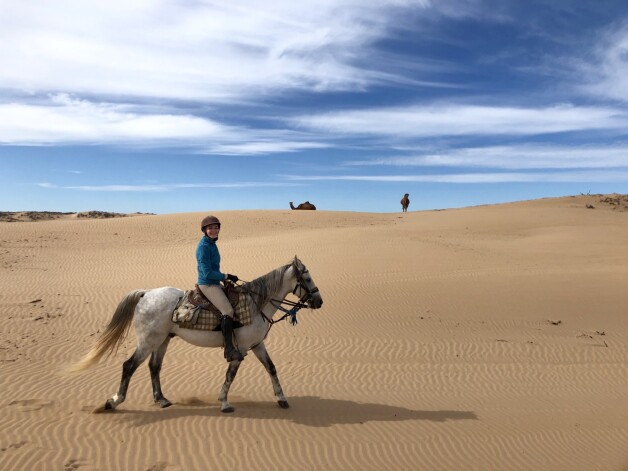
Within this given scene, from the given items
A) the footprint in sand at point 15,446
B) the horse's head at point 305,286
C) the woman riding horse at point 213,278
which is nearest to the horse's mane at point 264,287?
the horse's head at point 305,286

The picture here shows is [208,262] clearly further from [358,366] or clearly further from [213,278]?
[358,366]

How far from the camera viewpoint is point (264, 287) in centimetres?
838

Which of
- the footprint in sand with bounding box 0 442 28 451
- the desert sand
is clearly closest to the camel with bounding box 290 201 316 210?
the desert sand

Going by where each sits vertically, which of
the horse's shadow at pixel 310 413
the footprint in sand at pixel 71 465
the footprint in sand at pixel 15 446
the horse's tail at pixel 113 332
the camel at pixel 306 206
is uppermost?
the camel at pixel 306 206

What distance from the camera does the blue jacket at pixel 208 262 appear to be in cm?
781

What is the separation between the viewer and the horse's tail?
823cm

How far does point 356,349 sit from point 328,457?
627 centimetres

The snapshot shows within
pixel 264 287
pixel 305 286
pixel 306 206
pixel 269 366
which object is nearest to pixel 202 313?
pixel 264 287

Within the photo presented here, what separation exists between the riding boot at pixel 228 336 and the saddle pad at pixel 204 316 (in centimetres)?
12

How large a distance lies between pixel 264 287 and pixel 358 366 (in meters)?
4.60

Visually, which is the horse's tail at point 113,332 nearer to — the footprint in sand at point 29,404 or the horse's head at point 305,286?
the footprint in sand at point 29,404

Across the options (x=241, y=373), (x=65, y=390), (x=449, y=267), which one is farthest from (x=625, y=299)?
(x=65, y=390)

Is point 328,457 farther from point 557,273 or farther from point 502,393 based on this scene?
point 557,273

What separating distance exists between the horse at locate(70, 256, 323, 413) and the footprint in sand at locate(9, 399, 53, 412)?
107cm
